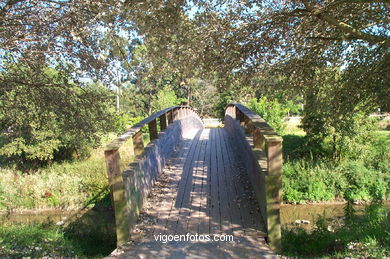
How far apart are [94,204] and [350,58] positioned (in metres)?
9.19

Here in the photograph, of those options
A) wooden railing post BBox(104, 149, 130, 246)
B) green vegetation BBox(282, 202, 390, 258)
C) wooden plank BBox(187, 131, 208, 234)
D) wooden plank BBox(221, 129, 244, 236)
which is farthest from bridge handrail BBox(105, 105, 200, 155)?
green vegetation BBox(282, 202, 390, 258)

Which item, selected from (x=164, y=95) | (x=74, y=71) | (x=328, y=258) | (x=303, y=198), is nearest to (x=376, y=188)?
(x=303, y=198)

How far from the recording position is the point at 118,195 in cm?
381

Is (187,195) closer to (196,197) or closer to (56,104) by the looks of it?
(196,197)

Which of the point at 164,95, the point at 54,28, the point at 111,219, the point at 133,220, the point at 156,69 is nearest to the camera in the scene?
the point at 133,220

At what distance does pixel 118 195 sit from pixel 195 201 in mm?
1554

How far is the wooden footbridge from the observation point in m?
3.61

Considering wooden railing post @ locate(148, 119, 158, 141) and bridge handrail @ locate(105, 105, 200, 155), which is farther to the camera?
wooden railing post @ locate(148, 119, 158, 141)

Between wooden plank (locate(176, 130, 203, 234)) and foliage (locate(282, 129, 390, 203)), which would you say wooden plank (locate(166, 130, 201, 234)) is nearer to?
wooden plank (locate(176, 130, 203, 234))

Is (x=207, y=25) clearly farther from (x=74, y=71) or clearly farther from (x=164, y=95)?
(x=164, y=95)

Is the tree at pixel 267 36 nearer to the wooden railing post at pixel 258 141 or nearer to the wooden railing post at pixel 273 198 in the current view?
the wooden railing post at pixel 258 141

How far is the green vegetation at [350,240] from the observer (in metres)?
3.59

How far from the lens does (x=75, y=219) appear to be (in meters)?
9.91

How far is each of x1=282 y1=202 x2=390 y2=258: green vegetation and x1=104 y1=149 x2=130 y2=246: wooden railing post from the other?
80.5 inches
